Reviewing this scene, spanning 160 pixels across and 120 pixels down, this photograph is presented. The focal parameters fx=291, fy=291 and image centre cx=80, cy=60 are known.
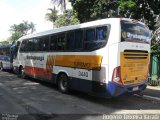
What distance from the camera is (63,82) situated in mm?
13289

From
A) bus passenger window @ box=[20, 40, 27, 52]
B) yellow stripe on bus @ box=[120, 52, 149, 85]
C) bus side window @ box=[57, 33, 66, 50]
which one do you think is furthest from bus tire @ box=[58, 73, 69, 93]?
bus passenger window @ box=[20, 40, 27, 52]

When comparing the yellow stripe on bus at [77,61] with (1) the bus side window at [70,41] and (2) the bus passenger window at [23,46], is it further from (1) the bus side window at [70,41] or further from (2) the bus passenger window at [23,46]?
(2) the bus passenger window at [23,46]

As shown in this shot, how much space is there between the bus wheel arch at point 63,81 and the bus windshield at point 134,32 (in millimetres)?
3595

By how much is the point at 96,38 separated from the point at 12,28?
102m

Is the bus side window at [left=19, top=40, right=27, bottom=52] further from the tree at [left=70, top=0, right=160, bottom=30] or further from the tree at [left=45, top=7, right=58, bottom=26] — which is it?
the tree at [left=45, top=7, right=58, bottom=26]

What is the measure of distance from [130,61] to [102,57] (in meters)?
1.04

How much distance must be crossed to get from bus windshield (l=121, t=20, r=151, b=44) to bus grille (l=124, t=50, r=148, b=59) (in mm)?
421

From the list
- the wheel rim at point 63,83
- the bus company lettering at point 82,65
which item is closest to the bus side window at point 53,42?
the wheel rim at point 63,83

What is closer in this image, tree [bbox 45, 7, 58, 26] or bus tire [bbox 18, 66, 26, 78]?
bus tire [bbox 18, 66, 26, 78]

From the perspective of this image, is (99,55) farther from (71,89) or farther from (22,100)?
(22,100)

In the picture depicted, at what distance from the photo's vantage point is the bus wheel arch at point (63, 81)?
12.9 metres

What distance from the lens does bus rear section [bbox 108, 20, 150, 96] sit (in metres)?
10.1

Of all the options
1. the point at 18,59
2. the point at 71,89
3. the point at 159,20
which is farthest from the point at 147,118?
the point at 18,59

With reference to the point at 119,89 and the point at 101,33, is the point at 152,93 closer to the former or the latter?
the point at 119,89
